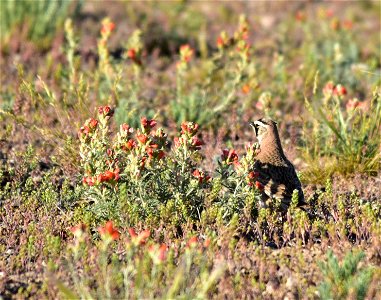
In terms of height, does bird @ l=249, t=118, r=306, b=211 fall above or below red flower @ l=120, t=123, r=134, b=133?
below

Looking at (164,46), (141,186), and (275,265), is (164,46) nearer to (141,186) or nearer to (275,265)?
(141,186)

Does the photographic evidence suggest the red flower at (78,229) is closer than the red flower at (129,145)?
Yes

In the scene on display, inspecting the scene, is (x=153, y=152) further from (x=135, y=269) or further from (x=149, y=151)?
(x=135, y=269)

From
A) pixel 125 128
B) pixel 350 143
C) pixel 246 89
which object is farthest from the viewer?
pixel 246 89

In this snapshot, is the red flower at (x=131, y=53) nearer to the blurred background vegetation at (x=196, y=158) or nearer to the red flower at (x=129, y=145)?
the blurred background vegetation at (x=196, y=158)

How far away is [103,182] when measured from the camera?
505cm

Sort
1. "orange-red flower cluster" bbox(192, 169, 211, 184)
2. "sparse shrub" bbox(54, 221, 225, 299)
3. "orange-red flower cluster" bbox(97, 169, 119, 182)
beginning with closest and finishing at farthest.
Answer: "sparse shrub" bbox(54, 221, 225, 299), "orange-red flower cluster" bbox(97, 169, 119, 182), "orange-red flower cluster" bbox(192, 169, 211, 184)

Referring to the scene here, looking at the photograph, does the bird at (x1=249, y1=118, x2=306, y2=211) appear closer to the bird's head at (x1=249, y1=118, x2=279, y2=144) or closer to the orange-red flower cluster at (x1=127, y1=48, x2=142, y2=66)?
the bird's head at (x1=249, y1=118, x2=279, y2=144)

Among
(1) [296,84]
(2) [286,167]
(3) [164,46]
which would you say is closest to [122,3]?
(3) [164,46]

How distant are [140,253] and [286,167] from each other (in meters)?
1.67

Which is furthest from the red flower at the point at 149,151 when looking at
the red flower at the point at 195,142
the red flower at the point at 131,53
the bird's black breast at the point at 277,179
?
the red flower at the point at 131,53

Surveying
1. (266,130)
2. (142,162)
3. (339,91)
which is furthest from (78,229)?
(339,91)

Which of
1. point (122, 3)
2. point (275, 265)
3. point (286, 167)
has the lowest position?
point (275, 265)

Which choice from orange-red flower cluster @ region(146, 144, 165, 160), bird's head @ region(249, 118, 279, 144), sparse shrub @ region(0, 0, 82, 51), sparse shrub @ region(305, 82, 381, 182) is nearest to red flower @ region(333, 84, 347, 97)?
sparse shrub @ region(305, 82, 381, 182)
